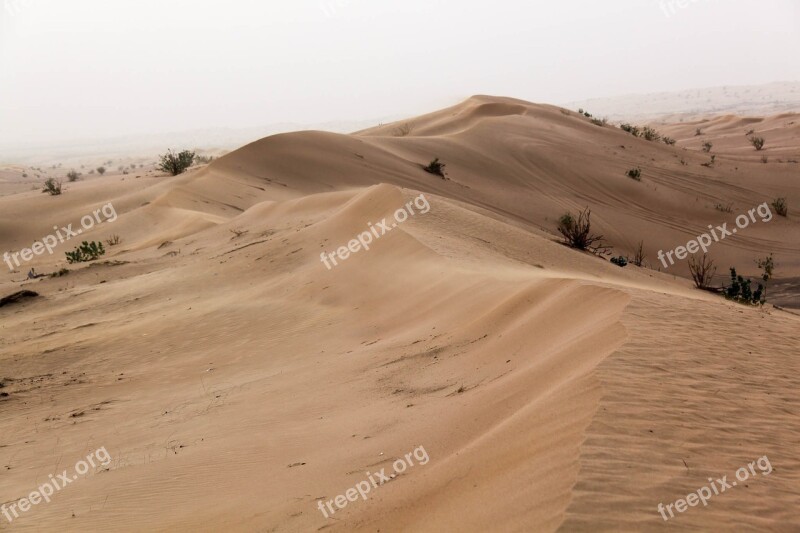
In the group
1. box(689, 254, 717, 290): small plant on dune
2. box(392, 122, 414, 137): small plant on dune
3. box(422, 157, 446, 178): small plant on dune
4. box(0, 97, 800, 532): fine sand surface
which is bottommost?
box(689, 254, 717, 290): small plant on dune

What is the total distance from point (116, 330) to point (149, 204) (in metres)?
10.1

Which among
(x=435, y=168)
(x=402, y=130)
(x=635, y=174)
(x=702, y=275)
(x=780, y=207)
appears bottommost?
(x=780, y=207)

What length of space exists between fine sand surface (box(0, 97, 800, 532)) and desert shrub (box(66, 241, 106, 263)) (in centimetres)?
111

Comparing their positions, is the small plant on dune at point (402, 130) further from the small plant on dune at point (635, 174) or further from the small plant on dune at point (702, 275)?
the small plant on dune at point (702, 275)

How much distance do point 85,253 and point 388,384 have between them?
35.8 feet

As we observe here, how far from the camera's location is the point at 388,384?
525cm

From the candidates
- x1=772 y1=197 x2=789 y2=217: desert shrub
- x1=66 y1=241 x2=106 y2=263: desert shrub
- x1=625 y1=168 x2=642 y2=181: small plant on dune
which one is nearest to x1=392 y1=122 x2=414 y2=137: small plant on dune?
x1=625 y1=168 x2=642 y2=181: small plant on dune

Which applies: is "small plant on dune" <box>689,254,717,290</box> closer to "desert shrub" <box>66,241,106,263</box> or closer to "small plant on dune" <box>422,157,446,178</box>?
"small plant on dune" <box>422,157,446,178</box>

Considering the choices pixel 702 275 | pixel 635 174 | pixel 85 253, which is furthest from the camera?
pixel 635 174

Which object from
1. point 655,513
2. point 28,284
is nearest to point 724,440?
point 655,513

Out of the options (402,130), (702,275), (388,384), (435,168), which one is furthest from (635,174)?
(388,384)

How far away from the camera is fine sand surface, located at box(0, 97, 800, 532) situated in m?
3.07

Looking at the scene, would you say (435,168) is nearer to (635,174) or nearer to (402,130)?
(635,174)

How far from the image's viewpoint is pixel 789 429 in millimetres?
3588
